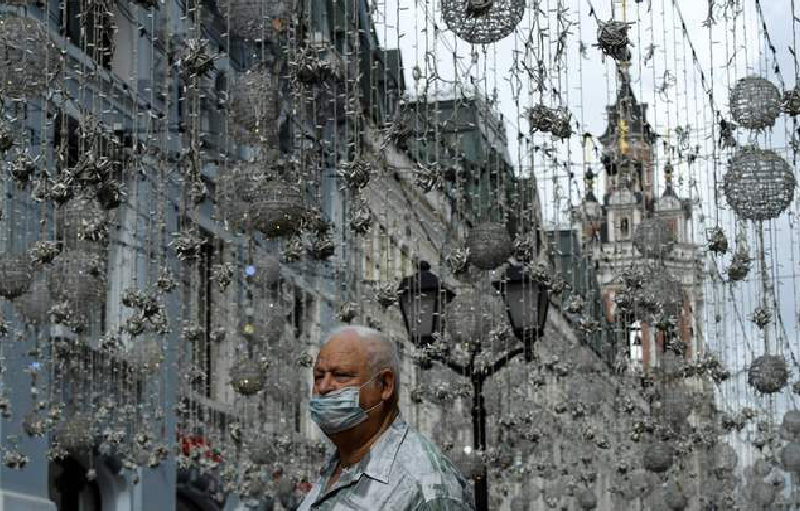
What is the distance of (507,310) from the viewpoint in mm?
15320

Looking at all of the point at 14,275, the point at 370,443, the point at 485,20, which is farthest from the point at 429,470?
the point at 14,275

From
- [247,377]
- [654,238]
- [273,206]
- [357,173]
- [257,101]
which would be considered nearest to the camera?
[273,206]

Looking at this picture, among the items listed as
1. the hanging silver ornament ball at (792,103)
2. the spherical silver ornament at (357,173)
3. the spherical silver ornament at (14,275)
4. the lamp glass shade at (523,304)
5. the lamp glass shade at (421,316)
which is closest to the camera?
the spherical silver ornament at (357,173)

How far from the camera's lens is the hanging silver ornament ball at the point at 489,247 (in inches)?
597

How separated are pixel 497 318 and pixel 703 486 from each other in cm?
1734

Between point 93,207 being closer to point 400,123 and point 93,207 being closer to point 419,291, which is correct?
point 419,291

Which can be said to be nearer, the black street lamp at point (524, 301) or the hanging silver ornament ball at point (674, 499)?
the black street lamp at point (524, 301)

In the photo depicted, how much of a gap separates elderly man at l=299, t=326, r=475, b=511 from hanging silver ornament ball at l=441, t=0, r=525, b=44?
7369 millimetres

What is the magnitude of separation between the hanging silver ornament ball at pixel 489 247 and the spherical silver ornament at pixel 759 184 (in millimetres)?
2232

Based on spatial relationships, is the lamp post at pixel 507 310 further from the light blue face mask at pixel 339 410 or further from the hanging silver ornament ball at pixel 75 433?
the light blue face mask at pixel 339 410

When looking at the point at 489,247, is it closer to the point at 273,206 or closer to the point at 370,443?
the point at 273,206

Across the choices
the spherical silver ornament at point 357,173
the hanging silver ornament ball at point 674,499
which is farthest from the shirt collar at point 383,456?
the hanging silver ornament ball at point 674,499

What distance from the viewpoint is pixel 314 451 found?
31.0 m

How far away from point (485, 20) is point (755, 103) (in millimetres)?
3424
